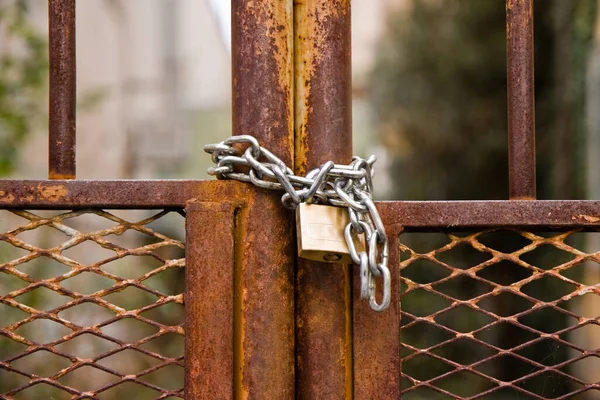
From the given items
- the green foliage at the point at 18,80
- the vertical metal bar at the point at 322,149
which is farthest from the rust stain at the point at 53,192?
the green foliage at the point at 18,80

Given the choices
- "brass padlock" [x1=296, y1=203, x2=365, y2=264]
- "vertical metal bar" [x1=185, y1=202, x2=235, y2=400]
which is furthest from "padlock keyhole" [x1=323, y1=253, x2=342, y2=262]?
"vertical metal bar" [x1=185, y1=202, x2=235, y2=400]

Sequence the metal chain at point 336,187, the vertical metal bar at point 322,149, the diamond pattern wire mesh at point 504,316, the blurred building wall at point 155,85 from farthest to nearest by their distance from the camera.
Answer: the blurred building wall at point 155,85, the diamond pattern wire mesh at point 504,316, the vertical metal bar at point 322,149, the metal chain at point 336,187

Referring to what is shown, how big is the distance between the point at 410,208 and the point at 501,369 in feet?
→ 12.0

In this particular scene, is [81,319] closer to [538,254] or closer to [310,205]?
[538,254]

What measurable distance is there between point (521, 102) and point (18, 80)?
2.75 meters

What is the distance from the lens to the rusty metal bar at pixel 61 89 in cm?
67

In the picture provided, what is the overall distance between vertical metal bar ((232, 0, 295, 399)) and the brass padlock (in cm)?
7

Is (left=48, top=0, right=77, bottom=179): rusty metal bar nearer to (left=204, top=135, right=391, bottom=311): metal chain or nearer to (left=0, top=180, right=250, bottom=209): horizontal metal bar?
(left=0, top=180, right=250, bottom=209): horizontal metal bar

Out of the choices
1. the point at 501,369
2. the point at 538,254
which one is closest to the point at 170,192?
the point at 538,254

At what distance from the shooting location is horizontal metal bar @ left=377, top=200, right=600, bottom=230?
0.64 m

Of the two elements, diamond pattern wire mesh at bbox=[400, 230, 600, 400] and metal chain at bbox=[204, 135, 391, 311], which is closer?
metal chain at bbox=[204, 135, 391, 311]

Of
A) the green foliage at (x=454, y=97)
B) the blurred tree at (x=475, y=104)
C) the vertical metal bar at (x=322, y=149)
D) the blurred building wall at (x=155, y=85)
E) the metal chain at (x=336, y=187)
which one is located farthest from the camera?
the blurred building wall at (x=155, y=85)

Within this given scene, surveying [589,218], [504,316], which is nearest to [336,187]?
[589,218]

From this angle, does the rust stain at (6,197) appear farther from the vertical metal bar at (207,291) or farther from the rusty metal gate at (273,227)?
the vertical metal bar at (207,291)
